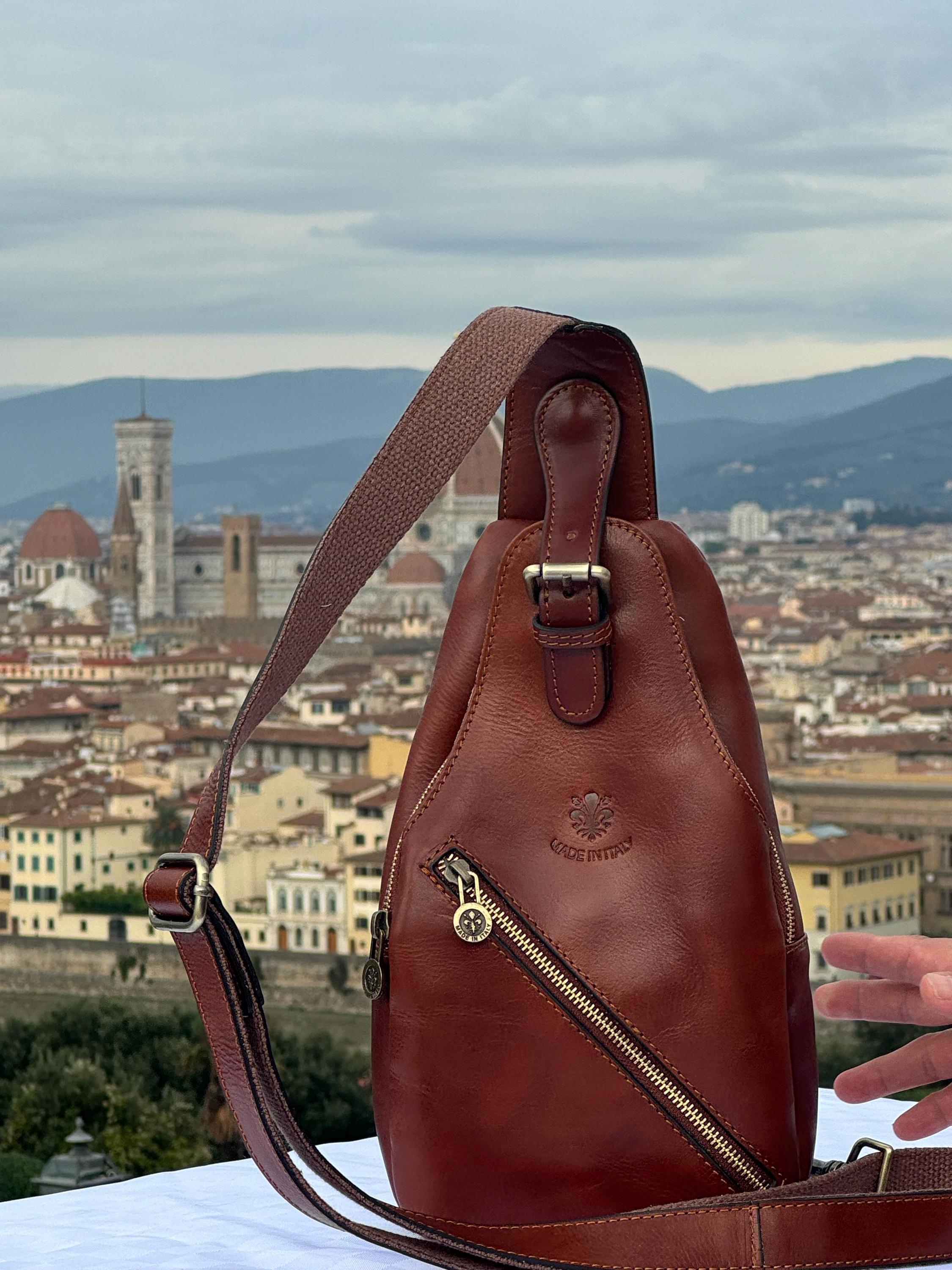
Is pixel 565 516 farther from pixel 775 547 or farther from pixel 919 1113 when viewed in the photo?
pixel 775 547

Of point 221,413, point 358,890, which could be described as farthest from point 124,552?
point 358,890

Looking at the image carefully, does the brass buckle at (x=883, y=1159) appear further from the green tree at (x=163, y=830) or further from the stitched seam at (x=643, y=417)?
the green tree at (x=163, y=830)

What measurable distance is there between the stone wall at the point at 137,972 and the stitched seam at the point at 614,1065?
10.2 m

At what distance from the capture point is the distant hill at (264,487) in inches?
872

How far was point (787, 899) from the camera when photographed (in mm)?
555

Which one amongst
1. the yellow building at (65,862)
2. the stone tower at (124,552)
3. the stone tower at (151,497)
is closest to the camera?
the yellow building at (65,862)

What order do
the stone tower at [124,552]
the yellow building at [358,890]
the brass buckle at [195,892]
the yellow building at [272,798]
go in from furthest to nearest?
1. the stone tower at [124,552]
2. the yellow building at [272,798]
3. the yellow building at [358,890]
4. the brass buckle at [195,892]

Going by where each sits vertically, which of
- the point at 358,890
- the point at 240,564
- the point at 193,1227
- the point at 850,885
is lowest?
the point at 358,890

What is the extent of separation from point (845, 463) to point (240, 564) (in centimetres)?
977

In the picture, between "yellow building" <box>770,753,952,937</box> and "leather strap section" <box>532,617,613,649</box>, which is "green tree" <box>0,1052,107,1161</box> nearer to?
"yellow building" <box>770,753,952,937</box>

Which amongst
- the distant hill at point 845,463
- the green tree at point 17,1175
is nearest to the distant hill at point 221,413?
the distant hill at point 845,463

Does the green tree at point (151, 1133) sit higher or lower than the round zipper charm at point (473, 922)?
lower

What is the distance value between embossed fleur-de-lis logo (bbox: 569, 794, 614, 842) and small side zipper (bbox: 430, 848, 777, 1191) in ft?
0.10

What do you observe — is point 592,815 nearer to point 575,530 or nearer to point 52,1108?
point 575,530
